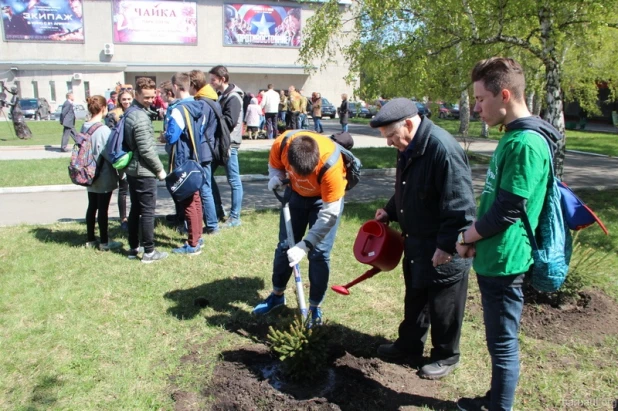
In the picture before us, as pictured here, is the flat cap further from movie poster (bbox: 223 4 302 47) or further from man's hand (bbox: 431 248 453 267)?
movie poster (bbox: 223 4 302 47)

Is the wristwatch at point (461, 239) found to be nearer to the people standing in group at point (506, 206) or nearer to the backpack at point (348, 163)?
the people standing in group at point (506, 206)

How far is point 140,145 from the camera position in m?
5.21

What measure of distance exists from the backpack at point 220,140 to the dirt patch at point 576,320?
3816 millimetres

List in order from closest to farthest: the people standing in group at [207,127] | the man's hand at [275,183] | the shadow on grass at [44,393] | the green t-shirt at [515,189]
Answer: the green t-shirt at [515,189] < the shadow on grass at [44,393] < the man's hand at [275,183] < the people standing in group at [207,127]

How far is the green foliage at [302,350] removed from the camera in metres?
3.34

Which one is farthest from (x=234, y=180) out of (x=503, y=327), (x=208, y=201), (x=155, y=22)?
(x=155, y=22)

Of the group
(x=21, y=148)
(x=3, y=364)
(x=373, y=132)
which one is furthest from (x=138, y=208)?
(x=373, y=132)

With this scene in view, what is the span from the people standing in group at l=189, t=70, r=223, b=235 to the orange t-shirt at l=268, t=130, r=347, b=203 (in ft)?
8.10

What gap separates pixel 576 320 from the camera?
4211 mm

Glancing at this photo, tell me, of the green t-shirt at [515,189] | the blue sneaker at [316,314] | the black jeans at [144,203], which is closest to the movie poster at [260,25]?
the black jeans at [144,203]

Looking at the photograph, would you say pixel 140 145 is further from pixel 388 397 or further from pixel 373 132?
pixel 373 132

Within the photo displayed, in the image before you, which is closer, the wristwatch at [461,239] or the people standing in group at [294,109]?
the wristwatch at [461,239]

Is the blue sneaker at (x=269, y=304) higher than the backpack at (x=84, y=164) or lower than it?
lower

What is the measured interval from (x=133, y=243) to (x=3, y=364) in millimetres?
2184
